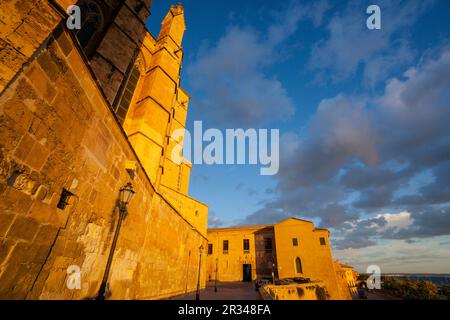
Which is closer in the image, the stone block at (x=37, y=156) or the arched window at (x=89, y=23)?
the stone block at (x=37, y=156)

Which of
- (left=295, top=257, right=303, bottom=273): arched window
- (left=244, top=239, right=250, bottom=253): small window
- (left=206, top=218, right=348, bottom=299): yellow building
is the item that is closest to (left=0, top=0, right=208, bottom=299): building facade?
(left=206, top=218, right=348, bottom=299): yellow building

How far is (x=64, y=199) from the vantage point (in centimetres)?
320

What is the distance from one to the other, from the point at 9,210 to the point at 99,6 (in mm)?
9183

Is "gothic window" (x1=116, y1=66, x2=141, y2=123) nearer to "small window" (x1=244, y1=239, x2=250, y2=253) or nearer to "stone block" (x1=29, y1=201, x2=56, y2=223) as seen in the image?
"stone block" (x1=29, y1=201, x2=56, y2=223)

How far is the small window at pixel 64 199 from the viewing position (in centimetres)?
312

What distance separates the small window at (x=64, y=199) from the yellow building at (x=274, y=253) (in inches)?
978

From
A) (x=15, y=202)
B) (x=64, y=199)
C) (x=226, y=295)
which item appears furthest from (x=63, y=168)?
(x=226, y=295)

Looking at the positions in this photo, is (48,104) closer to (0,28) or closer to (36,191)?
(0,28)

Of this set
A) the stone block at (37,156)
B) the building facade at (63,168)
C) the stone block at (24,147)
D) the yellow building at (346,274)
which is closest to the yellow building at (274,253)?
the yellow building at (346,274)

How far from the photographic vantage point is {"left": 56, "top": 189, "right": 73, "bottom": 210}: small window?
312cm

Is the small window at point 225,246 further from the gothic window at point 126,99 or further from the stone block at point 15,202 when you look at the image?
the stone block at point 15,202

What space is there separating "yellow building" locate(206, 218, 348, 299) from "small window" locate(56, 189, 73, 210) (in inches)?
978

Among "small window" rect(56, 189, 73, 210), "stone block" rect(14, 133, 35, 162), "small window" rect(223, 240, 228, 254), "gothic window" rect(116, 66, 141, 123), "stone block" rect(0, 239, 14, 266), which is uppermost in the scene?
"gothic window" rect(116, 66, 141, 123)

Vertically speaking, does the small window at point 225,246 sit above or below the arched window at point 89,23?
below
